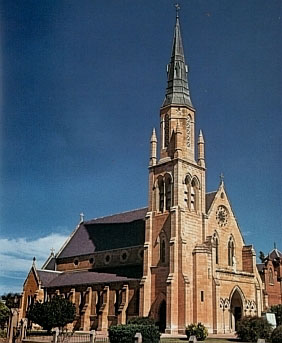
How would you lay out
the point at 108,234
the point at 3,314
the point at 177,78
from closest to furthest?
the point at 3,314 → the point at 177,78 → the point at 108,234

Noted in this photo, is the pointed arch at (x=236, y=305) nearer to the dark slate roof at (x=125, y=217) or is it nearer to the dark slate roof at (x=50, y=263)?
the dark slate roof at (x=125, y=217)

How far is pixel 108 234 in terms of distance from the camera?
220 ft

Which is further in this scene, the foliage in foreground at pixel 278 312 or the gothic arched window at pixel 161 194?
the gothic arched window at pixel 161 194

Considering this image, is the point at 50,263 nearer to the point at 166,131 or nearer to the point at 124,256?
the point at 124,256

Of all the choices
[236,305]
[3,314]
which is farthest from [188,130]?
[3,314]

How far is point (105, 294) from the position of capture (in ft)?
183

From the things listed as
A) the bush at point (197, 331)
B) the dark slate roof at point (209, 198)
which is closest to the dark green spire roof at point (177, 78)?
the dark slate roof at point (209, 198)

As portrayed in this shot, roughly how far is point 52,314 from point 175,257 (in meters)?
13.8

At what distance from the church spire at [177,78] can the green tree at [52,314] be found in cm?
2635

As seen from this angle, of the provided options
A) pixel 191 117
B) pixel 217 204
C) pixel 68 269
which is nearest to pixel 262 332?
pixel 217 204

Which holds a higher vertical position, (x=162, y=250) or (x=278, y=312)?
(x=162, y=250)

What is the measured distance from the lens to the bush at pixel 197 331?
43.5m

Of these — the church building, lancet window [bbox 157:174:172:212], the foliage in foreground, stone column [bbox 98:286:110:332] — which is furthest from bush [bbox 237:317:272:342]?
stone column [bbox 98:286:110:332]

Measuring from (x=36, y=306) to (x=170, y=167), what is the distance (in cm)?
2086
